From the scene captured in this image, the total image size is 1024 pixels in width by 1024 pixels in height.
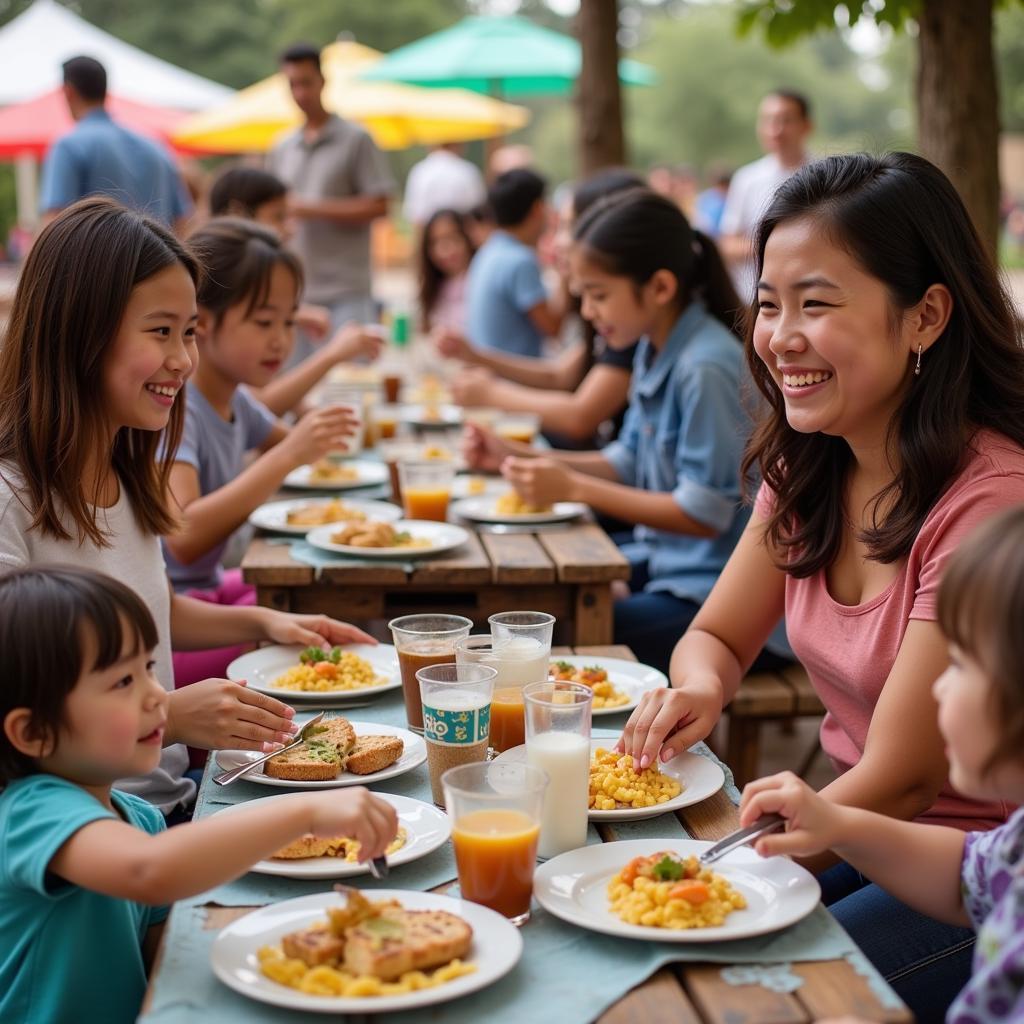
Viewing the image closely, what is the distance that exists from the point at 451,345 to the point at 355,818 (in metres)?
4.34

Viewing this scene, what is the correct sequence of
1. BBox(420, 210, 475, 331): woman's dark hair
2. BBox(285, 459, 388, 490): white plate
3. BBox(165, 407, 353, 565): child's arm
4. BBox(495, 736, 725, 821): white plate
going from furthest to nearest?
1. BBox(420, 210, 475, 331): woman's dark hair
2. BBox(285, 459, 388, 490): white plate
3. BBox(165, 407, 353, 565): child's arm
4. BBox(495, 736, 725, 821): white plate

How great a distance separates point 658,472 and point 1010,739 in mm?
2734

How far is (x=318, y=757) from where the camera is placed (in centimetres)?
205

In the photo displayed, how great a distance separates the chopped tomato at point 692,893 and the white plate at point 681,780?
301mm

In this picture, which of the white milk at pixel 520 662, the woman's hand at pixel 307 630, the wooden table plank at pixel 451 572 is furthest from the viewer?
the wooden table plank at pixel 451 572

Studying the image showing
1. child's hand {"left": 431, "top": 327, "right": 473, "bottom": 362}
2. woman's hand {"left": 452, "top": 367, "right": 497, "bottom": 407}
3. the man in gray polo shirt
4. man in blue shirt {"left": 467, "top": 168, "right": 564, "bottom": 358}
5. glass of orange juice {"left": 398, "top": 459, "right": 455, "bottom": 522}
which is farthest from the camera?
the man in gray polo shirt

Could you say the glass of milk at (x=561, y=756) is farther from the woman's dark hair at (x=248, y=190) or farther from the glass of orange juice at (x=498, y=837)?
the woman's dark hair at (x=248, y=190)

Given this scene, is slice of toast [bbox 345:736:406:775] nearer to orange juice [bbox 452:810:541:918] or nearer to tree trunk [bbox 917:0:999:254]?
orange juice [bbox 452:810:541:918]

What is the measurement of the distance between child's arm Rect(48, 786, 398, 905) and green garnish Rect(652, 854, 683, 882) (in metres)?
0.34

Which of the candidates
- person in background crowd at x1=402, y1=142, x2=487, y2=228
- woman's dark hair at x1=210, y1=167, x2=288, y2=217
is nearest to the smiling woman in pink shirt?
woman's dark hair at x1=210, y1=167, x2=288, y2=217

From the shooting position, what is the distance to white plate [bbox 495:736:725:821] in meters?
1.89

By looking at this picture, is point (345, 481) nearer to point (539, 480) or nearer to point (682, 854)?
point (539, 480)

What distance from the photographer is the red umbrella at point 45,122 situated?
12.1 meters

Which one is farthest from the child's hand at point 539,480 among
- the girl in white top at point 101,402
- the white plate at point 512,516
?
the girl in white top at point 101,402
